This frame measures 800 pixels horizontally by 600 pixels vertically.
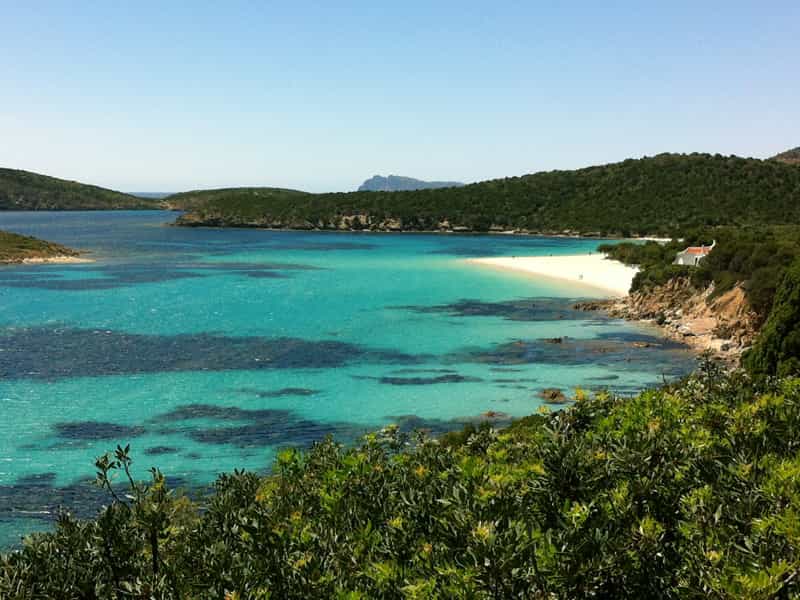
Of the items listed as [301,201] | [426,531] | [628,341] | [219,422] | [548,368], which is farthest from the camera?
[301,201]

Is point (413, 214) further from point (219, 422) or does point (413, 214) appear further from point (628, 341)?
point (219, 422)

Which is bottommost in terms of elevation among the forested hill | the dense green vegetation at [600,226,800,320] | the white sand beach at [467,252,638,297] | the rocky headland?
the rocky headland

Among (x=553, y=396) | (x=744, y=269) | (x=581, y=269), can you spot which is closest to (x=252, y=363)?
(x=553, y=396)

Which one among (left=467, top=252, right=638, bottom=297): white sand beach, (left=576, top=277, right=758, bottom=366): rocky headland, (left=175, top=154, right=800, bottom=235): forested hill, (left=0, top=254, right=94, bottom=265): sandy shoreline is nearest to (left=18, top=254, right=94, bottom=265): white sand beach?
(left=0, top=254, right=94, bottom=265): sandy shoreline

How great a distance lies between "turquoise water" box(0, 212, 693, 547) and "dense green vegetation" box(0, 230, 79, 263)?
44.5ft

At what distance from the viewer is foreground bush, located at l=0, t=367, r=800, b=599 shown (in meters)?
4.91

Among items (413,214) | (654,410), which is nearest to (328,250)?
(413,214)

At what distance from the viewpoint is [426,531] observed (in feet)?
23.6

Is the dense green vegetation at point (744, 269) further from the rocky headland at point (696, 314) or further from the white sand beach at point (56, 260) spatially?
the white sand beach at point (56, 260)

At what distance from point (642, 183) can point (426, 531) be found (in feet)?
528

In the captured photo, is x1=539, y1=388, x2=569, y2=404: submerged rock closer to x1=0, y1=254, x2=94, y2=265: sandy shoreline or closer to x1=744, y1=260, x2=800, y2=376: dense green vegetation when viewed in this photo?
x1=744, y1=260, x2=800, y2=376: dense green vegetation

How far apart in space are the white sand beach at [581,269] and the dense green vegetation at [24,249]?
61444 mm

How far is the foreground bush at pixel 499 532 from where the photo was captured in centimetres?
491

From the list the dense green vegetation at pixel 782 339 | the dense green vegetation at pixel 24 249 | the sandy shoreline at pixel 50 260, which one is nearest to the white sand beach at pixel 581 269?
the dense green vegetation at pixel 782 339
